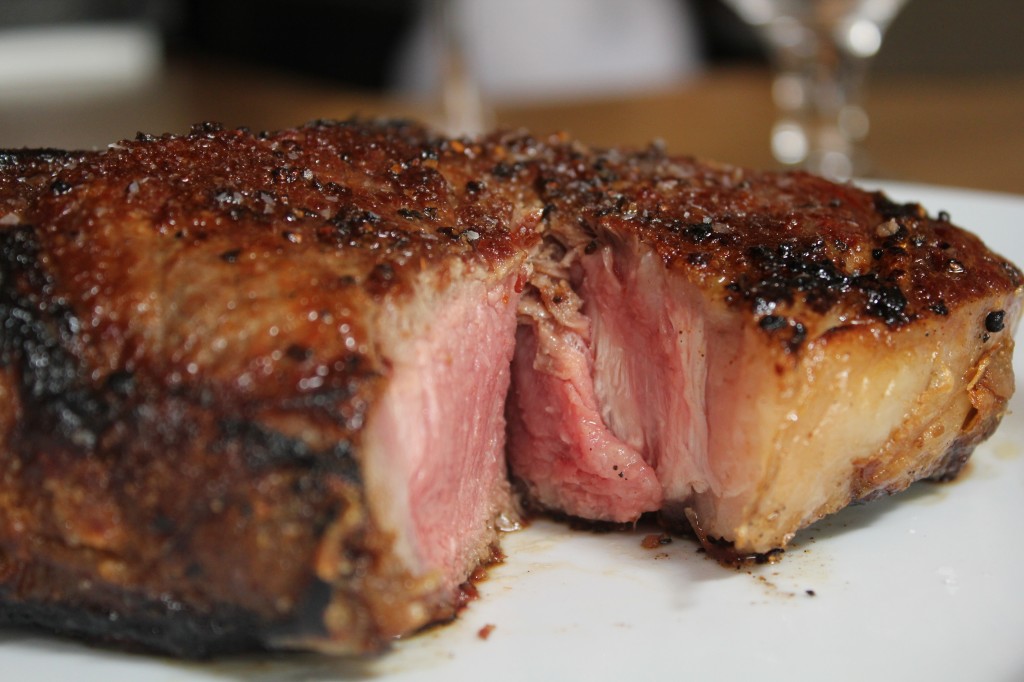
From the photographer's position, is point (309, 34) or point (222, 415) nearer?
point (222, 415)

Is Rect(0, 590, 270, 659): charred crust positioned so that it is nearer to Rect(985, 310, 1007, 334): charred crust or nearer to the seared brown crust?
the seared brown crust

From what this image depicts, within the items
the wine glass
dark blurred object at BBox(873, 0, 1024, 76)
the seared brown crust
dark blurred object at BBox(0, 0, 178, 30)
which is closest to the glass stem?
the wine glass

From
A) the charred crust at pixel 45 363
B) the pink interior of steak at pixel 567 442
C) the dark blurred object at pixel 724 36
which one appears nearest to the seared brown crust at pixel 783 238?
the pink interior of steak at pixel 567 442

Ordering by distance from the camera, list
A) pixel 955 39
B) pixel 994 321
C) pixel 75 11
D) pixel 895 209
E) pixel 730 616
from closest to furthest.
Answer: pixel 730 616 → pixel 994 321 → pixel 895 209 → pixel 955 39 → pixel 75 11

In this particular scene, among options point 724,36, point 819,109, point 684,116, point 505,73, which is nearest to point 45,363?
point 819,109

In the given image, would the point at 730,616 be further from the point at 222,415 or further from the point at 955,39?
the point at 955,39

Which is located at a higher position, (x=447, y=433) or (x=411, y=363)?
(x=411, y=363)
